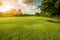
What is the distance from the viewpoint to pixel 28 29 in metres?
4.16

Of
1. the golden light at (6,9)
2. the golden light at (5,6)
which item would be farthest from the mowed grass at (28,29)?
the golden light at (5,6)

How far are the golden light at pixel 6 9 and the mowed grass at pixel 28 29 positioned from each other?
0.24 meters

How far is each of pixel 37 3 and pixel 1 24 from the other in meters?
1.35

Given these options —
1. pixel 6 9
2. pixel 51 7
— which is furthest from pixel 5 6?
pixel 51 7

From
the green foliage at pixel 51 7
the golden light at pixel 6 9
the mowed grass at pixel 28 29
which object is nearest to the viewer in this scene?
the mowed grass at pixel 28 29

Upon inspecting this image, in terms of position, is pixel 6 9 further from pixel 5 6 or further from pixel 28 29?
pixel 28 29

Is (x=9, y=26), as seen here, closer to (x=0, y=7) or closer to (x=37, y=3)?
(x=0, y=7)

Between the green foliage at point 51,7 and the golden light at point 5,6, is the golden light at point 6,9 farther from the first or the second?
the green foliage at point 51,7

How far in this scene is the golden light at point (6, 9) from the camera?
16.0ft

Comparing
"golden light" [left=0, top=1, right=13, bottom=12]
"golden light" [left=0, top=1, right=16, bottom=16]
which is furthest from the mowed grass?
"golden light" [left=0, top=1, right=13, bottom=12]

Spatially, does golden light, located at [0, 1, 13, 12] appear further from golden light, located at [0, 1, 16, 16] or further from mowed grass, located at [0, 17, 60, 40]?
mowed grass, located at [0, 17, 60, 40]

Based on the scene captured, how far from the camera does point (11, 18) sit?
4.73 metres

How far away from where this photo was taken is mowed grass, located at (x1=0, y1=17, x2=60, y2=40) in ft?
13.0

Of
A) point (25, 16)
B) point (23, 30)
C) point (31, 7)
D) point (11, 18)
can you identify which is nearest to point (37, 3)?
point (31, 7)
